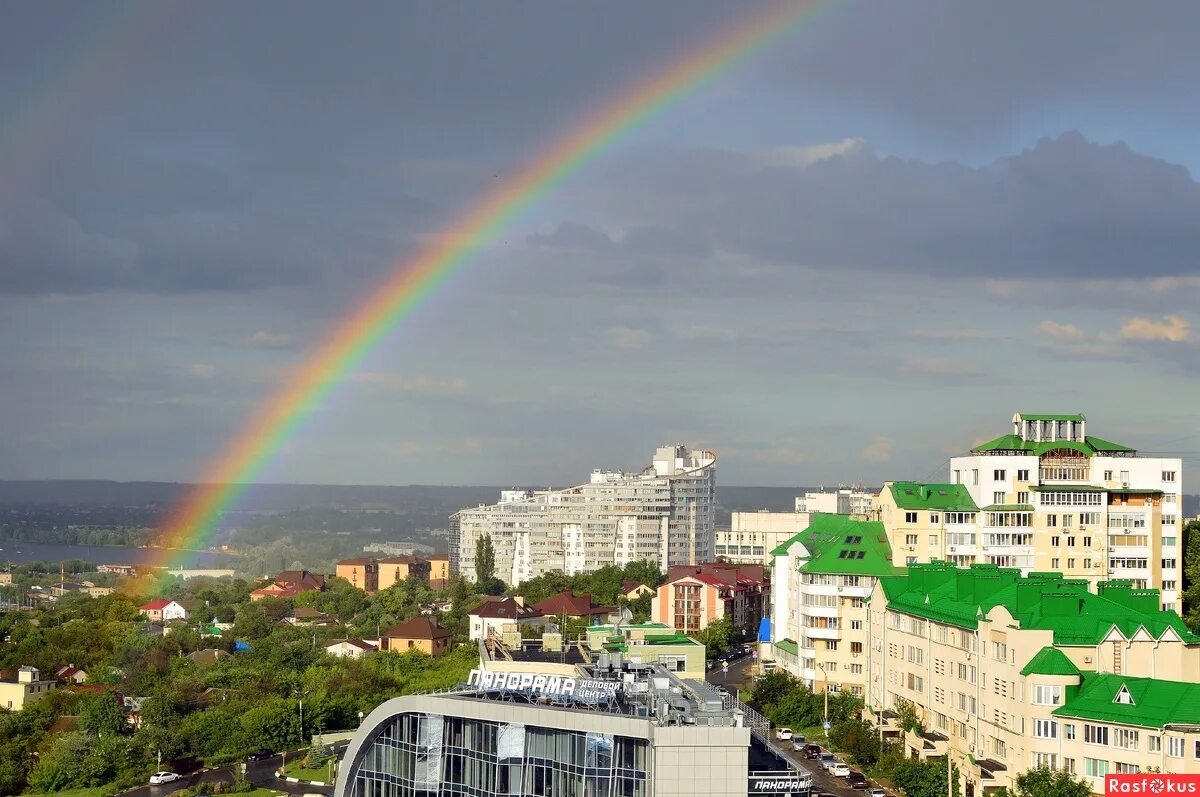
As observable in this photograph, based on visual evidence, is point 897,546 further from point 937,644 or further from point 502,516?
point 502,516

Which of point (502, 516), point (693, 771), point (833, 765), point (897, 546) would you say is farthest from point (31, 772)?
point (502, 516)

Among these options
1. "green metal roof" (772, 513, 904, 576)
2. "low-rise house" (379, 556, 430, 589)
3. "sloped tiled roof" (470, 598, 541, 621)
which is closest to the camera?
"green metal roof" (772, 513, 904, 576)

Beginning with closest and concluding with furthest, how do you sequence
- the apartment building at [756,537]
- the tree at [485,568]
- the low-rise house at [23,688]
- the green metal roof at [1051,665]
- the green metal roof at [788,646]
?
the green metal roof at [1051,665]
the green metal roof at [788,646]
the low-rise house at [23,688]
the tree at [485,568]
the apartment building at [756,537]

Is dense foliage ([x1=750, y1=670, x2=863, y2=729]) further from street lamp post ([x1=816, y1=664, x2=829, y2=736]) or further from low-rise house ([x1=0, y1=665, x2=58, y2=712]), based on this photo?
low-rise house ([x1=0, y1=665, x2=58, y2=712])

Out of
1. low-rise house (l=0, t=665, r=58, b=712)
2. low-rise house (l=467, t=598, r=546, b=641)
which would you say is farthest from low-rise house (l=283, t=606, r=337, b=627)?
low-rise house (l=0, t=665, r=58, b=712)

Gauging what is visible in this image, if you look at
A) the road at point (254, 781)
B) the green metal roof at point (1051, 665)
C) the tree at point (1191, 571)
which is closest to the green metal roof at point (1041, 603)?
the green metal roof at point (1051, 665)

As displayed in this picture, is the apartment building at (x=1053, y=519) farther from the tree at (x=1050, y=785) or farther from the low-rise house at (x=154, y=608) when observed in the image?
the low-rise house at (x=154, y=608)
